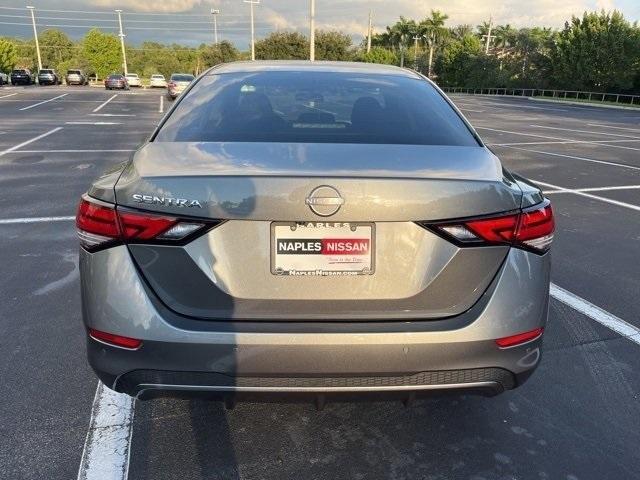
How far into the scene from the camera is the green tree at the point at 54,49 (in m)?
118

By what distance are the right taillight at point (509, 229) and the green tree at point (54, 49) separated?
128 metres

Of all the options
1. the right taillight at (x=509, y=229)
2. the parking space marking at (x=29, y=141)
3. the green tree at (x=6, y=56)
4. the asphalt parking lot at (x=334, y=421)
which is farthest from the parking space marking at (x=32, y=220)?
the green tree at (x=6, y=56)

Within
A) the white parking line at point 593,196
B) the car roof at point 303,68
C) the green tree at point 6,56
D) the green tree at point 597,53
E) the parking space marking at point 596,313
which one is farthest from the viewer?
the green tree at point 6,56

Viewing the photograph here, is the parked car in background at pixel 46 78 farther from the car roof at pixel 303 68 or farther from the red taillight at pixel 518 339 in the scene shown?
the red taillight at pixel 518 339

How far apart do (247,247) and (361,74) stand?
181 centimetres

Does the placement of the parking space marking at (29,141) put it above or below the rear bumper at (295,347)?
below

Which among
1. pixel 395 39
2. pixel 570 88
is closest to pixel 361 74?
pixel 570 88

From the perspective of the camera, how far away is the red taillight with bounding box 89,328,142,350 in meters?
2.13

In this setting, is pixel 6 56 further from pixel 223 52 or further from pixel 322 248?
pixel 322 248

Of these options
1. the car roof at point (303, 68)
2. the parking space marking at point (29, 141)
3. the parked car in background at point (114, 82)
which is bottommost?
the parking space marking at point (29, 141)

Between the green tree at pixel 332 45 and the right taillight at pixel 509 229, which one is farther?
the green tree at pixel 332 45

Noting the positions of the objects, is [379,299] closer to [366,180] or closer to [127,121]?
[366,180]

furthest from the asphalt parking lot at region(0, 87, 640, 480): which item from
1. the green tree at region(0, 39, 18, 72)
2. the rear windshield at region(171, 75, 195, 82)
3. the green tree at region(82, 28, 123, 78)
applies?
the green tree at region(82, 28, 123, 78)

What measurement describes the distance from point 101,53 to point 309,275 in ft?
361
